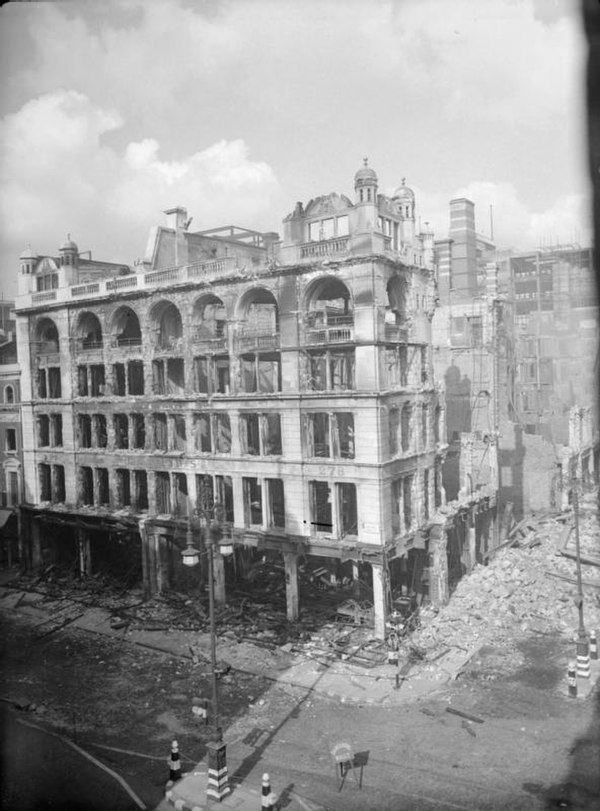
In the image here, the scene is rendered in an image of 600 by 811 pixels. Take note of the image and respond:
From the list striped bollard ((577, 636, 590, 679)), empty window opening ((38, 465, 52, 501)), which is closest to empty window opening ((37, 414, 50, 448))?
empty window opening ((38, 465, 52, 501))

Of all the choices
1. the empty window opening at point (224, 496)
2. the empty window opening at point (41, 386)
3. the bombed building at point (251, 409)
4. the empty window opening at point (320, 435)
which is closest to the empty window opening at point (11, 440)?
the bombed building at point (251, 409)

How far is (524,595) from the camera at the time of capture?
32.1 metres

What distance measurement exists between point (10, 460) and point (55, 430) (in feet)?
14.0

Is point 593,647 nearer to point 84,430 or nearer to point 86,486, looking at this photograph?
point 86,486

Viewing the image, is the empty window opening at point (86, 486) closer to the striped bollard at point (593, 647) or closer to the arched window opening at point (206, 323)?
the arched window opening at point (206, 323)

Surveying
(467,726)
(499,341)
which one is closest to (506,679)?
(467,726)

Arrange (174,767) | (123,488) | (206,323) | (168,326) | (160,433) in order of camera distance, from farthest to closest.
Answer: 1. (123,488)
2. (206,323)
3. (168,326)
4. (160,433)
5. (174,767)

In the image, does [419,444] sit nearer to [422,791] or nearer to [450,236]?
[422,791]

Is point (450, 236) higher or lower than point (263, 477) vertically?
higher

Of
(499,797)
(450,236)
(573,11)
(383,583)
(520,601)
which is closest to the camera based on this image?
(573,11)

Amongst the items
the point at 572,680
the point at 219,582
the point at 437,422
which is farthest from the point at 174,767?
the point at 437,422

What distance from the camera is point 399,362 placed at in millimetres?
32875

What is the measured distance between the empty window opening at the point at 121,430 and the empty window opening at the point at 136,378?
1.51 metres

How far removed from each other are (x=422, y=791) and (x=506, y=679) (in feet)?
26.8
